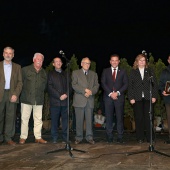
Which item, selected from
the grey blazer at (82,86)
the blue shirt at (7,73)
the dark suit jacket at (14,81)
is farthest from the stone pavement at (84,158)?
the blue shirt at (7,73)

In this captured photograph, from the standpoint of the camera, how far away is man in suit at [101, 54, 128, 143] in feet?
19.7

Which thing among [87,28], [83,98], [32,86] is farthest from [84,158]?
[87,28]

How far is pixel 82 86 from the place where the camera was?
6.07 meters

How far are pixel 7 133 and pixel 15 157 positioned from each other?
1.47 m

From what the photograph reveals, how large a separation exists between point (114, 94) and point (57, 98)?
1.17 m

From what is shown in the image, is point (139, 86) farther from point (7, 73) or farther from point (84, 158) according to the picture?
point (7, 73)

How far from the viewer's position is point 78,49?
44.4ft

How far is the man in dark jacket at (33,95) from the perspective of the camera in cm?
604

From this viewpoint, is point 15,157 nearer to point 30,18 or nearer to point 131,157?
point 131,157

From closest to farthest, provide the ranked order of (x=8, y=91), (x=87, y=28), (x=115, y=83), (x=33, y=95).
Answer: (x=8, y=91)
(x=33, y=95)
(x=115, y=83)
(x=87, y=28)

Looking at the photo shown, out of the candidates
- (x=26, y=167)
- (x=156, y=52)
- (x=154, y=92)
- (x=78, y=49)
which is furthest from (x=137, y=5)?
(x=26, y=167)

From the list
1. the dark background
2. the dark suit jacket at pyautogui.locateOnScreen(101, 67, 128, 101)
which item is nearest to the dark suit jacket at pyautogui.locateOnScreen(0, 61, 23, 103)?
the dark suit jacket at pyautogui.locateOnScreen(101, 67, 128, 101)

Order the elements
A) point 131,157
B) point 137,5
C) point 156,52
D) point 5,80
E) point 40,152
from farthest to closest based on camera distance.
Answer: point 156,52 < point 137,5 < point 5,80 < point 40,152 < point 131,157

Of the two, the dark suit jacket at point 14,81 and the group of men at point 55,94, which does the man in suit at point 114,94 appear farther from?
the dark suit jacket at point 14,81
